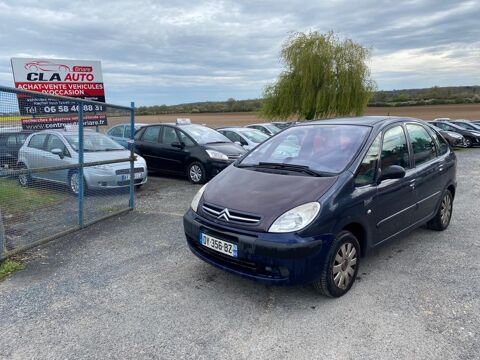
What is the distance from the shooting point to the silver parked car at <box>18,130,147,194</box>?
181 inches

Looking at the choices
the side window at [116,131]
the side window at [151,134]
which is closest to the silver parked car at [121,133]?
the side window at [116,131]

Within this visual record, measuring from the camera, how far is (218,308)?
3.28 meters

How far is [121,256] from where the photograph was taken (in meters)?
4.51

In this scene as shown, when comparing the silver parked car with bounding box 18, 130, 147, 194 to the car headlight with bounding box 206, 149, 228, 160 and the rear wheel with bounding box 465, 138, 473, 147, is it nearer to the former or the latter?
the car headlight with bounding box 206, 149, 228, 160

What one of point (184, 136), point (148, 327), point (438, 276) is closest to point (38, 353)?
point (148, 327)

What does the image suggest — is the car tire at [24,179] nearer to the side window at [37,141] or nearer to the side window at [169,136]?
the side window at [37,141]

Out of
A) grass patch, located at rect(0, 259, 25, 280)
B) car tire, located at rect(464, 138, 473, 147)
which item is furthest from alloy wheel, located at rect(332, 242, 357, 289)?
car tire, located at rect(464, 138, 473, 147)

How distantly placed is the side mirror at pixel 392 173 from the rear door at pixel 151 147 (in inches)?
278

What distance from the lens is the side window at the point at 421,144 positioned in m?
4.56

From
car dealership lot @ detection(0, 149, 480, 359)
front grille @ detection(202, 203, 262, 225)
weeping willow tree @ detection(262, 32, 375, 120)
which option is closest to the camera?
car dealership lot @ detection(0, 149, 480, 359)

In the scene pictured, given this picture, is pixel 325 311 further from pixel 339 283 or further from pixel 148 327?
pixel 148 327

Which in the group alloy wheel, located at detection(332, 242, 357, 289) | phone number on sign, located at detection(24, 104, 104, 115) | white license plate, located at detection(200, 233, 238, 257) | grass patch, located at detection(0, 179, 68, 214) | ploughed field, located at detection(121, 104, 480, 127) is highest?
ploughed field, located at detection(121, 104, 480, 127)

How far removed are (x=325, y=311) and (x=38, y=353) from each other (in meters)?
2.24

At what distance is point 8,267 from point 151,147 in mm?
6188
